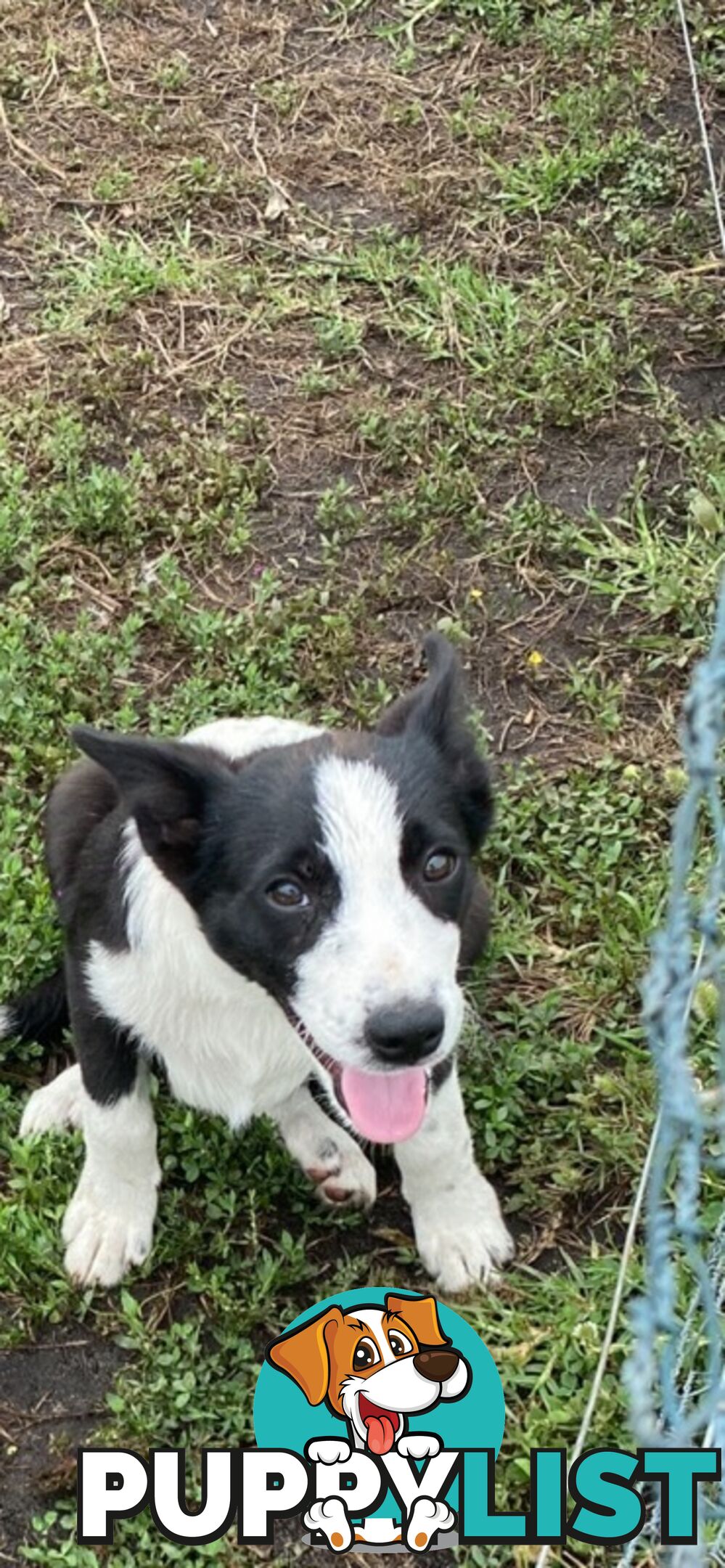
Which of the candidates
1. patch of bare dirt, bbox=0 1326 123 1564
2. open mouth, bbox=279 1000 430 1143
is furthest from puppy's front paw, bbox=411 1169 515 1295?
patch of bare dirt, bbox=0 1326 123 1564

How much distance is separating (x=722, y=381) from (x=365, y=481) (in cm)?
112

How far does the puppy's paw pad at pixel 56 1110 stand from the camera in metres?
3.50

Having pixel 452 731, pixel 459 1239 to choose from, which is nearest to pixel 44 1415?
pixel 459 1239

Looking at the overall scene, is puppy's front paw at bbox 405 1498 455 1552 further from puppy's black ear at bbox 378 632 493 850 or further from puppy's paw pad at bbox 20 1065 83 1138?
puppy's black ear at bbox 378 632 493 850

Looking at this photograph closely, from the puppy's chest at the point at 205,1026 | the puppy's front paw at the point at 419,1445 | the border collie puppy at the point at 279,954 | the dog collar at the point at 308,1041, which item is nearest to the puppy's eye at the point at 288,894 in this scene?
the border collie puppy at the point at 279,954

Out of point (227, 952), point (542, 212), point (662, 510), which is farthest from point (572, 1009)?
point (542, 212)

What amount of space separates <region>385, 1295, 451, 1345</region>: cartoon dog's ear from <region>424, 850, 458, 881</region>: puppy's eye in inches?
35.2

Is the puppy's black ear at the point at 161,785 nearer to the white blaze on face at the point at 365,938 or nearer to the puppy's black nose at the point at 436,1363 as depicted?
the white blaze on face at the point at 365,938

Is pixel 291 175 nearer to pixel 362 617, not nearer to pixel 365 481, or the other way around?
pixel 365 481

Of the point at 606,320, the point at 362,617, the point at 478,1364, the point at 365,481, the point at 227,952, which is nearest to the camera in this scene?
the point at 227,952

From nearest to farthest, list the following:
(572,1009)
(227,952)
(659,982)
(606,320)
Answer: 1. (659,982)
2. (227,952)
3. (572,1009)
4. (606,320)

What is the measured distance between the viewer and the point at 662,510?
4734 mm

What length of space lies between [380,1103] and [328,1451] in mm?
653

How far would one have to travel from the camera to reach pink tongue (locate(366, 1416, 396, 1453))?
117 inches
